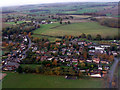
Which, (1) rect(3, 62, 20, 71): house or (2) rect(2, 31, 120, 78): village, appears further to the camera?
(1) rect(3, 62, 20, 71): house

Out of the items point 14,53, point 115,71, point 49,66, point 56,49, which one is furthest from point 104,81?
point 14,53

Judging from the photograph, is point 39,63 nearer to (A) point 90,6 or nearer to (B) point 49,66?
(B) point 49,66

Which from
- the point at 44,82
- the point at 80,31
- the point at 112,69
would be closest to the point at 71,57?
the point at 112,69

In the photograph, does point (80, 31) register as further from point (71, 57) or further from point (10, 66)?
point (10, 66)

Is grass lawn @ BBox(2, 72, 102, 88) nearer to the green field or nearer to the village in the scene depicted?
the village

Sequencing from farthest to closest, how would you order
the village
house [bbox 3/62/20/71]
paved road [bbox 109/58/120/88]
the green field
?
1. the green field
2. house [bbox 3/62/20/71]
3. the village
4. paved road [bbox 109/58/120/88]

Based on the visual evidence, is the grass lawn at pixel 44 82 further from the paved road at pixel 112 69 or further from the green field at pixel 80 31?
the green field at pixel 80 31

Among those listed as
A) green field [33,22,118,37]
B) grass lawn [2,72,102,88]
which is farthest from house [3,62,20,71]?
green field [33,22,118,37]

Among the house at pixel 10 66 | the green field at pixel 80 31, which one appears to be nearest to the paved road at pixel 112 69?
the green field at pixel 80 31

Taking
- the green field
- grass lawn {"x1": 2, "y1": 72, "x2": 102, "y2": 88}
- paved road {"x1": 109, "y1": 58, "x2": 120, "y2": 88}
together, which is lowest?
grass lawn {"x1": 2, "y1": 72, "x2": 102, "y2": 88}
